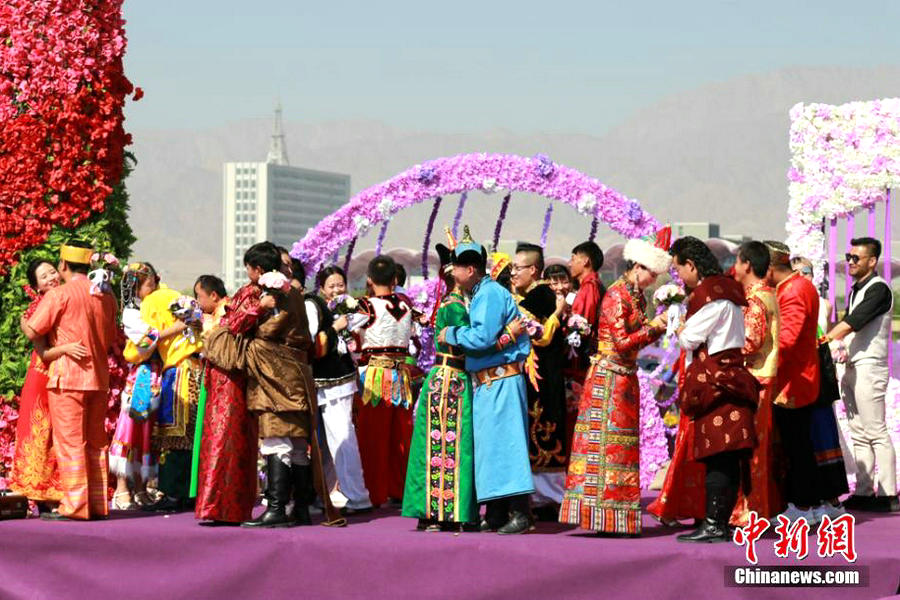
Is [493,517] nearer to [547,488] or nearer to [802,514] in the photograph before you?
[547,488]

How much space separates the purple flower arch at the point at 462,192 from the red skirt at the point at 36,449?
12.3ft

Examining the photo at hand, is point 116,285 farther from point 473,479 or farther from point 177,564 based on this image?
point 473,479

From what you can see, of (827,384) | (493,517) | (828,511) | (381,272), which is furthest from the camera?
(381,272)

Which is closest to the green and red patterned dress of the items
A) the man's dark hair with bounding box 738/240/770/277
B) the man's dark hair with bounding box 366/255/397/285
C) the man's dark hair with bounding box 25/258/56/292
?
the man's dark hair with bounding box 366/255/397/285

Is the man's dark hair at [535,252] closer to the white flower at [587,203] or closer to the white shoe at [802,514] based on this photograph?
the white shoe at [802,514]

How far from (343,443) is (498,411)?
1.43 metres

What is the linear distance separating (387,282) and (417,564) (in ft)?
7.06

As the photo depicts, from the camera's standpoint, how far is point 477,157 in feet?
38.1

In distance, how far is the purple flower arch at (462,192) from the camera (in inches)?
452

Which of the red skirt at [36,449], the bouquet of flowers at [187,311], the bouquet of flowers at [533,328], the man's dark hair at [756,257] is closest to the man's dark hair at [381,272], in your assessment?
the bouquet of flowers at [187,311]

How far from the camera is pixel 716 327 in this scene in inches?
268

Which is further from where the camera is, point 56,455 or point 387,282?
point 387,282

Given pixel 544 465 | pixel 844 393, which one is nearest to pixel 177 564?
pixel 544 465

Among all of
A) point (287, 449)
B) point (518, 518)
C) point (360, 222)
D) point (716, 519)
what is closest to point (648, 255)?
point (716, 519)
